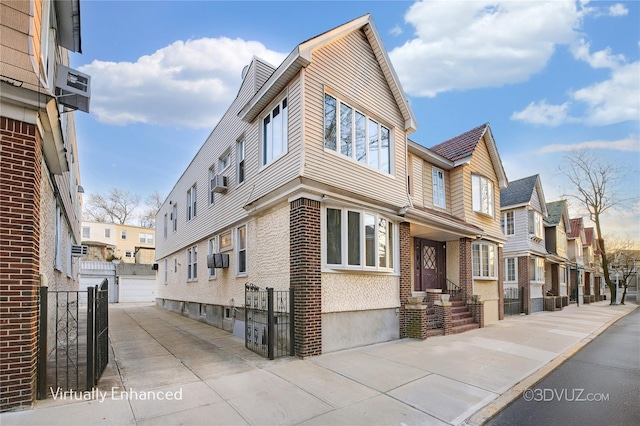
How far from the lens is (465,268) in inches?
547

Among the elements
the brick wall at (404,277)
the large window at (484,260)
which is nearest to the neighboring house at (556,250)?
the large window at (484,260)

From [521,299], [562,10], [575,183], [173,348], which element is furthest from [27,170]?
[575,183]

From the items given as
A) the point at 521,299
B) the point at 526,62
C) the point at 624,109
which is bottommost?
the point at 521,299

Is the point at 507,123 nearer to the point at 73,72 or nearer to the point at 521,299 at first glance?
the point at 521,299

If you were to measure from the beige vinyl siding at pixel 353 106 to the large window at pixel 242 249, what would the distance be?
4114 mm

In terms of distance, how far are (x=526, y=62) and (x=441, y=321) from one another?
39.6ft

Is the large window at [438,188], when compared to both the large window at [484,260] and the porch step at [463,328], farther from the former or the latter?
the porch step at [463,328]

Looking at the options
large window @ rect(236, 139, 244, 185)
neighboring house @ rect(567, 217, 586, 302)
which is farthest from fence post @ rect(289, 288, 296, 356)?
neighboring house @ rect(567, 217, 586, 302)

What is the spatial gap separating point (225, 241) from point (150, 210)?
147ft

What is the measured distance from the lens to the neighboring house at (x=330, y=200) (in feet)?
27.1

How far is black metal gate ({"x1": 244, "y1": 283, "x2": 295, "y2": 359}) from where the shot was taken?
25.6ft

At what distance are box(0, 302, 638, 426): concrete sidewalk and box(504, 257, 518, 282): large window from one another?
41.4 ft

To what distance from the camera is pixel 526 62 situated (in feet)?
50.0

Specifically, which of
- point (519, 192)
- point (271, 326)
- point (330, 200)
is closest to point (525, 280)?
point (519, 192)
